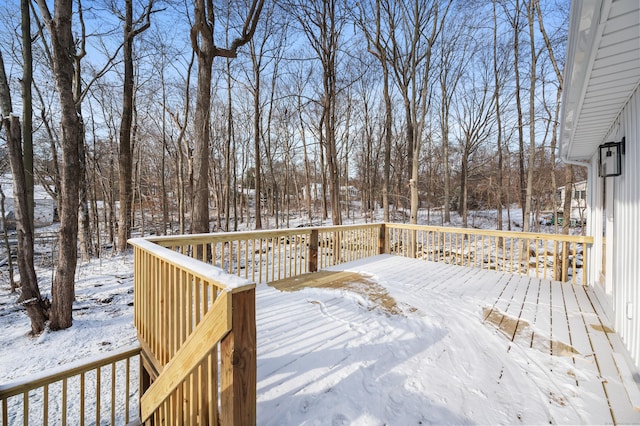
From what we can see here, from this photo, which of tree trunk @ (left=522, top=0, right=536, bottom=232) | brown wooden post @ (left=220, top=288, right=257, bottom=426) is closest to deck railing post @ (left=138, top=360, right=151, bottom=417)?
brown wooden post @ (left=220, top=288, right=257, bottom=426)

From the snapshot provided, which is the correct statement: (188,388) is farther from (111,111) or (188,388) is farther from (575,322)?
(111,111)

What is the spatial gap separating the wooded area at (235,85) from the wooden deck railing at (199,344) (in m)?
3.30

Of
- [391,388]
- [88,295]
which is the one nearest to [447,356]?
[391,388]

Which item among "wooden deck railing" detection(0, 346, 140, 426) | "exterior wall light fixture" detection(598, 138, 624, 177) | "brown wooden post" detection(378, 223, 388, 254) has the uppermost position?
"exterior wall light fixture" detection(598, 138, 624, 177)

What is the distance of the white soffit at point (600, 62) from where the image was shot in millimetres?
1385

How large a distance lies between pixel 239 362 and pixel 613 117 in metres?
4.07

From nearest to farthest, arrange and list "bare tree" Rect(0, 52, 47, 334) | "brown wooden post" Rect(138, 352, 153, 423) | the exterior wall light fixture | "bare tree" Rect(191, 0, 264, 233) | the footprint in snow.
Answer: the footprint in snow → the exterior wall light fixture → "brown wooden post" Rect(138, 352, 153, 423) → "bare tree" Rect(0, 52, 47, 334) → "bare tree" Rect(191, 0, 264, 233)

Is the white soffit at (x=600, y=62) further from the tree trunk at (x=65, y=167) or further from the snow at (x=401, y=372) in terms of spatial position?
the tree trunk at (x=65, y=167)

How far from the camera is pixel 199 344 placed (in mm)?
1592

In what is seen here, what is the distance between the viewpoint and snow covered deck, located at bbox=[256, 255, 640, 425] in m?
1.73

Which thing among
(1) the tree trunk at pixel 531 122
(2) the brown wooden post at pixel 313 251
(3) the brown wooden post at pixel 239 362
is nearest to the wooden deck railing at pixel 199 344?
(3) the brown wooden post at pixel 239 362

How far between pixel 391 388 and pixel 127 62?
11558 mm

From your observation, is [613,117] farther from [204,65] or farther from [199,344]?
[204,65]

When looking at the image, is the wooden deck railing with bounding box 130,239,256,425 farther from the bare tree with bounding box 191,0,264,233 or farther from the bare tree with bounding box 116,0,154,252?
the bare tree with bounding box 116,0,154,252
